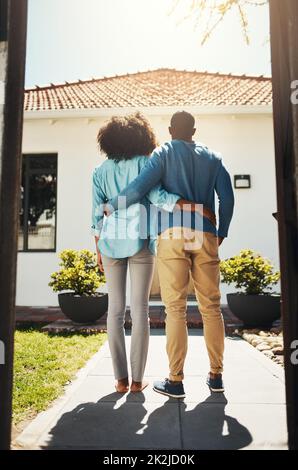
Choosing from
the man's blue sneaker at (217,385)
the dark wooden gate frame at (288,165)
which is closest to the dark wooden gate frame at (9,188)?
the dark wooden gate frame at (288,165)

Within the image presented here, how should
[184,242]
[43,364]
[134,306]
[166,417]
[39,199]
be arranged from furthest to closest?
[39,199], [43,364], [134,306], [184,242], [166,417]

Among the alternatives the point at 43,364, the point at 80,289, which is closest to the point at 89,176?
the point at 80,289

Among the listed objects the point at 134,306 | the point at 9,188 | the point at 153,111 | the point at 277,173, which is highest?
the point at 153,111

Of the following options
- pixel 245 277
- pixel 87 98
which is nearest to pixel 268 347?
pixel 245 277

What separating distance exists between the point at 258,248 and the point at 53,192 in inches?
182

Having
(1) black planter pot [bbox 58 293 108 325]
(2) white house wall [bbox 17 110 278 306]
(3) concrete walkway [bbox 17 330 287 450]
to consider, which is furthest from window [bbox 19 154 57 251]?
(3) concrete walkway [bbox 17 330 287 450]

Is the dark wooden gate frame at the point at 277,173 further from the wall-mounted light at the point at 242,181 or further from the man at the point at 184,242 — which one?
the wall-mounted light at the point at 242,181

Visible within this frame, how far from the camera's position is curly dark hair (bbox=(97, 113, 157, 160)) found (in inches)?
109

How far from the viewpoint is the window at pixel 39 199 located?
834 cm

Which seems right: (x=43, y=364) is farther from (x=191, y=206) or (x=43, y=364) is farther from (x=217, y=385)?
(x=191, y=206)

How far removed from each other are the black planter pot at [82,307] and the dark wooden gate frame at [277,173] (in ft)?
12.1

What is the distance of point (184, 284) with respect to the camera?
264 centimetres

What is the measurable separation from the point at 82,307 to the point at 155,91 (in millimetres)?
6313
